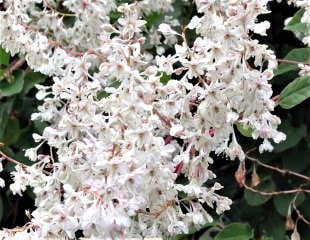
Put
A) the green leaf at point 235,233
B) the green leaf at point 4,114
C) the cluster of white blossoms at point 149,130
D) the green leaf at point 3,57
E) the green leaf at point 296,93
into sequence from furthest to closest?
the green leaf at point 4,114, the green leaf at point 3,57, the green leaf at point 235,233, the green leaf at point 296,93, the cluster of white blossoms at point 149,130

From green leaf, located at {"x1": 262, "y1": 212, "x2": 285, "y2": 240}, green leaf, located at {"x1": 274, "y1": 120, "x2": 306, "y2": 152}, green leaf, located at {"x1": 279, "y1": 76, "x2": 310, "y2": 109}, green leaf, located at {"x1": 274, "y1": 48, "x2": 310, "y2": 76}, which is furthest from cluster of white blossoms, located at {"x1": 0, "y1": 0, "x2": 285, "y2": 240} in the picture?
green leaf, located at {"x1": 262, "y1": 212, "x2": 285, "y2": 240}

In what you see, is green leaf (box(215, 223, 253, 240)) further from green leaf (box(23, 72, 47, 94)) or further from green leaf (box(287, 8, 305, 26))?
green leaf (box(23, 72, 47, 94))

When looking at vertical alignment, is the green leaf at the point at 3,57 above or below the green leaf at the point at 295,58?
above

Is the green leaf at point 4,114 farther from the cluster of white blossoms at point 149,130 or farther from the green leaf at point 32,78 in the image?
the cluster of white blossoms at point 149,130

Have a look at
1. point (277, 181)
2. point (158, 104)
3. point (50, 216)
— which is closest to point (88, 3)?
point (158, 104)

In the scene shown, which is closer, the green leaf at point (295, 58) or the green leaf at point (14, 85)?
the green leaf at point (295, 58)

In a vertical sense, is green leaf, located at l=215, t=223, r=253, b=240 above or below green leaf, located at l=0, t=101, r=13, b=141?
below

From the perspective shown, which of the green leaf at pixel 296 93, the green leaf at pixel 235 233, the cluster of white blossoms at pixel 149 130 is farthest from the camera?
the green leaf at pixel 235 233

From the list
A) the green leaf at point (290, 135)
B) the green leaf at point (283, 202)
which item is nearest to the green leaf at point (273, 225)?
the green leaf at point (283, 202)
